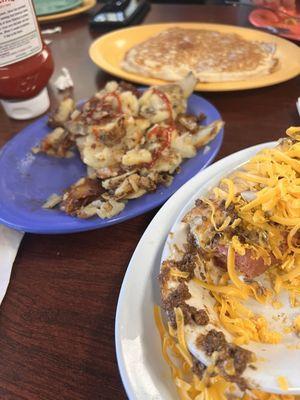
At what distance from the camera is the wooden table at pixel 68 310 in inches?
25.8

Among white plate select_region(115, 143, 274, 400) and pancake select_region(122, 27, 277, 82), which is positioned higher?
pancake select_region(122, 27, 277, 82)

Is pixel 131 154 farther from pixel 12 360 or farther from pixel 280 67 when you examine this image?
pixel 280 67

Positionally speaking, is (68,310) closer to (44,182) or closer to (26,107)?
(44,182)

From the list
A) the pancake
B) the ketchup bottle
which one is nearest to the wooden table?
the pancake

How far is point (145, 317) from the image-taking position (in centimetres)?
63

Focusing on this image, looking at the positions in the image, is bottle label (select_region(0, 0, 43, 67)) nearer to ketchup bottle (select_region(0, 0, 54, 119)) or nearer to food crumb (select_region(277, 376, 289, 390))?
ketchup bottle (select_region(0, 0, 54, 119))

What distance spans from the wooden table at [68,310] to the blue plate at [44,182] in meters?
0.07

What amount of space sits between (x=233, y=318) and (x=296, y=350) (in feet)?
0.32

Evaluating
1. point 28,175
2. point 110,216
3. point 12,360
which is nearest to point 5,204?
point 28,175

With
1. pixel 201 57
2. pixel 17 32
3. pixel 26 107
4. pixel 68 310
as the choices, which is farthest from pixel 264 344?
pixel 201 57

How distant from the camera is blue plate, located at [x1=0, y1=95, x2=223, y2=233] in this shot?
873 millimetres

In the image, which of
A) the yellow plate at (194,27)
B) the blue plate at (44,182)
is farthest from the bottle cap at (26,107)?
the yellow plate at (194,27)

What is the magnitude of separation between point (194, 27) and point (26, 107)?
0.97 meters

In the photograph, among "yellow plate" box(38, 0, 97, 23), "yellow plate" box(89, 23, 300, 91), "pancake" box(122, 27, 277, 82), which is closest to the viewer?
"yellow plate" box(89, 23, 300, 91)
